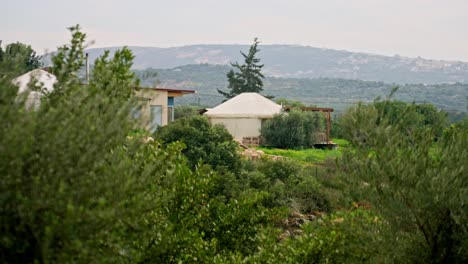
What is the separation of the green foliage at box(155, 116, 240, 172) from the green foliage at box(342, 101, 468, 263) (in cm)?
1189

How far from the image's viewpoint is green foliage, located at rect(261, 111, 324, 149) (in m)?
35.5

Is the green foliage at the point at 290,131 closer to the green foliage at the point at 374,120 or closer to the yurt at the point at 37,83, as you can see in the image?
the green foliage at the point at 374,120

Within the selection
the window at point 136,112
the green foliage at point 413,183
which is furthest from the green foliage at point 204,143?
the window at point 136,112

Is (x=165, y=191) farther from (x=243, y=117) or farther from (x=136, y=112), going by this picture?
(x=243, y=117)

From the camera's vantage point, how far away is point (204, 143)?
63.7 ft

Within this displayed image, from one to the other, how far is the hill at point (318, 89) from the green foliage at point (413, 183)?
270 feet

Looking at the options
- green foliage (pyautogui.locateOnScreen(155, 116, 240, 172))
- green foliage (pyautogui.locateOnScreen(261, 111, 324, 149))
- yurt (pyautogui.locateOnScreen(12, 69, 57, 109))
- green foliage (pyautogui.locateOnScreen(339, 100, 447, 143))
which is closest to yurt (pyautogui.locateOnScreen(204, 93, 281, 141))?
green foliage (pyautogui.locateOnScreen(261, 111, 324, 149))

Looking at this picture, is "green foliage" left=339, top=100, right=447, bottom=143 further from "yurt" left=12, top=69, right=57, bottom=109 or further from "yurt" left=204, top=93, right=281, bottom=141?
"yurt" left=204, top=93, right=281, bottom=141

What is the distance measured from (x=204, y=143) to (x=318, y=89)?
109208mm

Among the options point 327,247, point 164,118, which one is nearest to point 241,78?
point 164,118

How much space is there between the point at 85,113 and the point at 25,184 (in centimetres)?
52

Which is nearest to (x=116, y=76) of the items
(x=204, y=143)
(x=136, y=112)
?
(x=136, y=112)

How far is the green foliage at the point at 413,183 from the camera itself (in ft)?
19.7

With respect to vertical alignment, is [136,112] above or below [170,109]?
above
